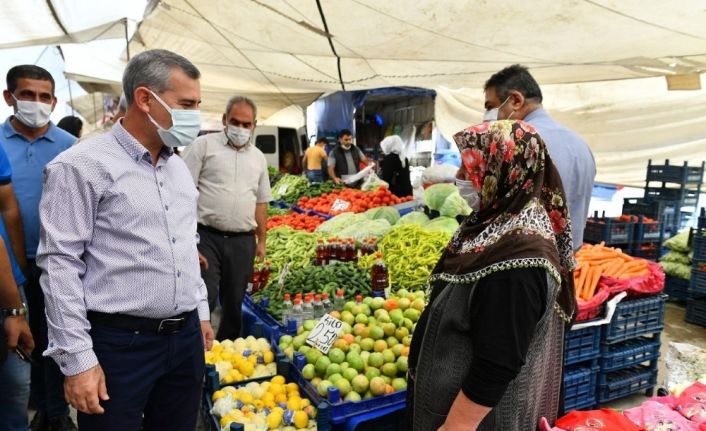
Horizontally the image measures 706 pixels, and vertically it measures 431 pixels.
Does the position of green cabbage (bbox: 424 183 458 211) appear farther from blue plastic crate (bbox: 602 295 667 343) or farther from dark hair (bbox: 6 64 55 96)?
dark hair (bbox: 6 64 55 96)

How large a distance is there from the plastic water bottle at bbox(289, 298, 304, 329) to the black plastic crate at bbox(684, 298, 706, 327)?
479 centimetres

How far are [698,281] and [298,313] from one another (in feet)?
15.6

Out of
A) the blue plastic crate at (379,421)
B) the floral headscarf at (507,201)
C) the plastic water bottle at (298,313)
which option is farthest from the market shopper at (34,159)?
the floral headscarf at (507,201)

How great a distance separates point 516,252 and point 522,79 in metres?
1.71

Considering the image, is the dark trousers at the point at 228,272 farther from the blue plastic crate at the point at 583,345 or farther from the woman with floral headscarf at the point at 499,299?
the blue plastic crate at the point at 583,345

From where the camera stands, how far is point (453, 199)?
18.2 ft

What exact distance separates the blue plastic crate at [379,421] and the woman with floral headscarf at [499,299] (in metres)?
0.76

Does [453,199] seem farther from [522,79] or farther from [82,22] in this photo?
[82,22]

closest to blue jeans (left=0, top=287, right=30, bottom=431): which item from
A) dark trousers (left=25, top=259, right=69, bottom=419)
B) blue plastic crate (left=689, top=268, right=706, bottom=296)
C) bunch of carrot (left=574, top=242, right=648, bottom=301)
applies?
dark trousers (left=25, top=259, right=69, bottom=419)

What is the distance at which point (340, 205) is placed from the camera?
23.3 ft

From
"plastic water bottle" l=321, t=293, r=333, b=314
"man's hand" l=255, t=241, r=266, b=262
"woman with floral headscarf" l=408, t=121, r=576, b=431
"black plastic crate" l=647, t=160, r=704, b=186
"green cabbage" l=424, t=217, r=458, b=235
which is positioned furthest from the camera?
"black plastic crate" l=647, t=160, r=704, b=186

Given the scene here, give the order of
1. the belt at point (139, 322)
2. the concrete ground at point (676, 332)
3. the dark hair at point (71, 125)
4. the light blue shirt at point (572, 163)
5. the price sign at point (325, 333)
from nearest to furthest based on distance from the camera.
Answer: the belt at point (139, 322) < the light blue shirt at point (572, 163) < the price sign at point (325, 333) < the concrete ground at point (676, 332) < the dark hair at point (71, 125)

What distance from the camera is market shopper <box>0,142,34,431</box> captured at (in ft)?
6.61

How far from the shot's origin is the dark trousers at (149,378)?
5.55ft
